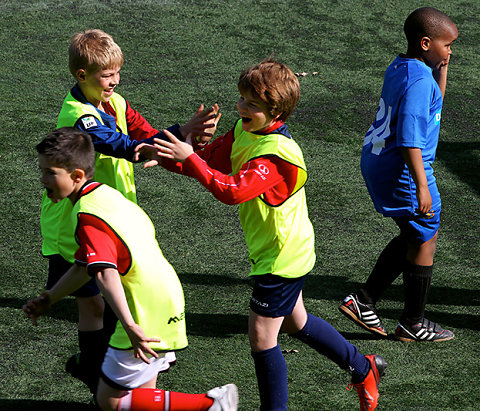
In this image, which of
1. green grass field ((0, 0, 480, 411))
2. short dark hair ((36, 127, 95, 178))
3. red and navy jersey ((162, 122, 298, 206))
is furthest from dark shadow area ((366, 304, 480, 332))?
short dark hair ((36, 127, 95, 178))

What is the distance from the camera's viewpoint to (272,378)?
3.56 metres

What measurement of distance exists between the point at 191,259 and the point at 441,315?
5.85 ft

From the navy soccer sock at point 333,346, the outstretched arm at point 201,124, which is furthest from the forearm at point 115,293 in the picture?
the navy soccer sock at point 333,346

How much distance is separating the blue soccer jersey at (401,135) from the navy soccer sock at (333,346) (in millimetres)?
993

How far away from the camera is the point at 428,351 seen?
4.54 m

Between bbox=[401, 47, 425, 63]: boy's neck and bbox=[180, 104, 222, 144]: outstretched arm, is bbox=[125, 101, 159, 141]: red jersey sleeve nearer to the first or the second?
bbox=[180, 104, 222, 144]: outstretched arm

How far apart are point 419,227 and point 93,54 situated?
2.05 meters

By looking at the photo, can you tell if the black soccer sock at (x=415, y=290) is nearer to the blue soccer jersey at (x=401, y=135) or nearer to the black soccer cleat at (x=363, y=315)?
the black soccer cleat at (x=363, y=315)

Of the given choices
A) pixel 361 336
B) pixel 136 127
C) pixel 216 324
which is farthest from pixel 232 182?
pixel 361 336

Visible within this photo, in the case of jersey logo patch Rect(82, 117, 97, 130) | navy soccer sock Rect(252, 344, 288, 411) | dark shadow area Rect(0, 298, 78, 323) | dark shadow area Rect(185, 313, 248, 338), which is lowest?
dark shadow area Rect(0, 298, 78, 323)

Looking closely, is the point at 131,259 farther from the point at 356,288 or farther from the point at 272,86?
the point at 356,288

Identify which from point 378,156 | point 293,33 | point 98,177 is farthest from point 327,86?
point 98,177

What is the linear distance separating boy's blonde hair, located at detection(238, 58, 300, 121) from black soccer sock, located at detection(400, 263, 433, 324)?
1555 mm

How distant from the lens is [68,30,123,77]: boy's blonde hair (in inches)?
152
